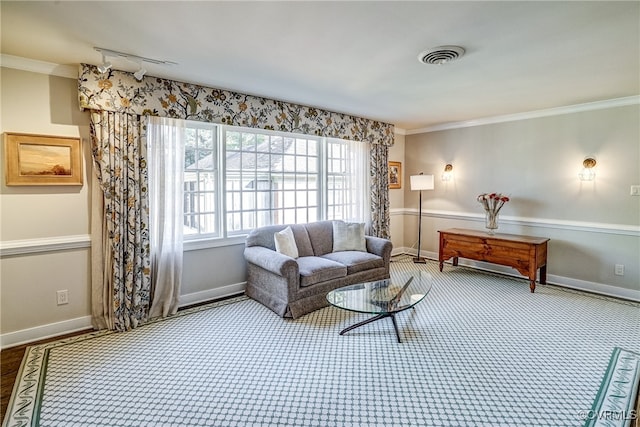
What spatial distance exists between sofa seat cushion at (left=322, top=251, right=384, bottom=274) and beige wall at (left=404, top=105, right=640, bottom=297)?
2112 mm

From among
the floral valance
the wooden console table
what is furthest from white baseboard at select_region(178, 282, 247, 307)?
the wooden console table

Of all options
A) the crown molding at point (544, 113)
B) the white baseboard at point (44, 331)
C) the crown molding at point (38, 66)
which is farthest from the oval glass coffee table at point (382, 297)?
the crown molding at point (38, 66)

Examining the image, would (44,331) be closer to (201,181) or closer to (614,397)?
(201,181)

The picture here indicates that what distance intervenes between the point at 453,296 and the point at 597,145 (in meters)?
2.53

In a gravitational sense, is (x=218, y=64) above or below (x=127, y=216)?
above

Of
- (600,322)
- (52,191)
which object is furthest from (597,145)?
(52,191)

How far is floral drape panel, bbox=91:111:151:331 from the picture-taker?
293cm

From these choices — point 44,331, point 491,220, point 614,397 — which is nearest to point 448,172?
point 491,220

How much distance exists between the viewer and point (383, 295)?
3.02 metres

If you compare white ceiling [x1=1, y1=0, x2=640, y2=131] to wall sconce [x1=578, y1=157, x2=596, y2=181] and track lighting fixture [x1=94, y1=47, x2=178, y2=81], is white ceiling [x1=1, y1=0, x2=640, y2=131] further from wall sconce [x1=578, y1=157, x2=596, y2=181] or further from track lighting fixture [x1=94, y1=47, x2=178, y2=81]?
wall sconce [x1=578, y1=157, x2=596, y2=181]

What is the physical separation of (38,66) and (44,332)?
226cm

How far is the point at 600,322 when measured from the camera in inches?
124

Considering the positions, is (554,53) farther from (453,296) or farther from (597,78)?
(453,296)

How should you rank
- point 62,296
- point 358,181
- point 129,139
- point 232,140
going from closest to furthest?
point 62,296, point 129,139, point 232,140, point 358,181
